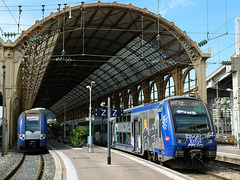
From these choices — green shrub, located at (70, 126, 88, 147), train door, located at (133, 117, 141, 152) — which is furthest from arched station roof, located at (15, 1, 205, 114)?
train door, located at (133, 117, 141, 152)

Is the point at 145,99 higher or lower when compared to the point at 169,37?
lower

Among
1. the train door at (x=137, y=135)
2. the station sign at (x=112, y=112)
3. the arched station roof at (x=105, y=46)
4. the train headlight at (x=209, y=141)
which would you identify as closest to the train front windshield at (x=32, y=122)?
the arched station roof at (x=105, y=46)

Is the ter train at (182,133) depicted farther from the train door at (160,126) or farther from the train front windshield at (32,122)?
the train front windshield at (32,122)

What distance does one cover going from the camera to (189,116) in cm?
1468

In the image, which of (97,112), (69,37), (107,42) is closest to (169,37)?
(107,42)

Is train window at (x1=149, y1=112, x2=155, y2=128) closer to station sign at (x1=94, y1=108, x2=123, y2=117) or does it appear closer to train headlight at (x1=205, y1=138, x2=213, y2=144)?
station sign at (x1=94, y1=108, x2=123, y2=117)

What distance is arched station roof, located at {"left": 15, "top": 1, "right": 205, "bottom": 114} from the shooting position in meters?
32.4

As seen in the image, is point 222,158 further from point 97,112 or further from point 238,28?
point 238,28

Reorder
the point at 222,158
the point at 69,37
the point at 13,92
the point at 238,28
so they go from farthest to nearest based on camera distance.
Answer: the point at 238,28 < the point at 69,37 < the point at 13,92 < the point at 222,158

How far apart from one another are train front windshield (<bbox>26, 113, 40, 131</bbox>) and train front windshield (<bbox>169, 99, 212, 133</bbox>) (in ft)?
48.7

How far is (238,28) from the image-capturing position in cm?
4747

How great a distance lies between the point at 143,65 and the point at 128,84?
33.6 ft

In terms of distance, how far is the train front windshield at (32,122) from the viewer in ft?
85.0

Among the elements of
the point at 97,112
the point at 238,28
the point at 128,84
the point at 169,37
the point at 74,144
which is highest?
the point at 238,28
